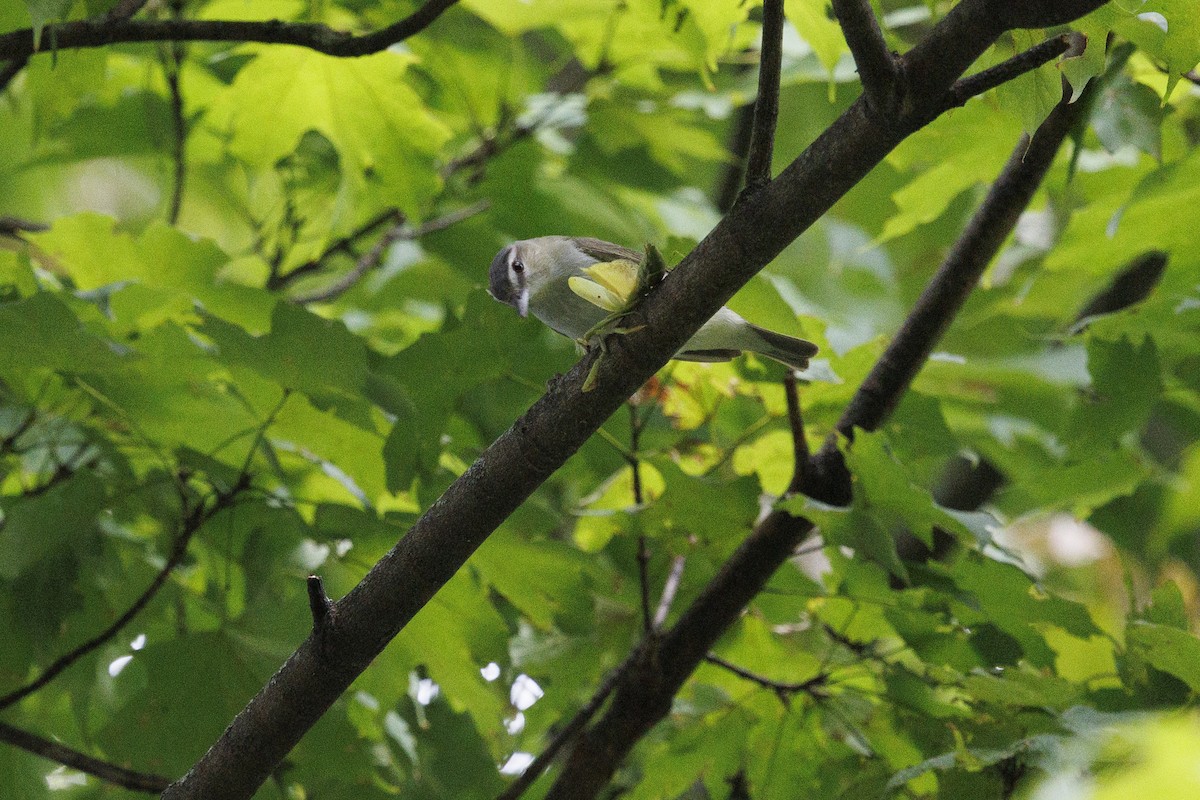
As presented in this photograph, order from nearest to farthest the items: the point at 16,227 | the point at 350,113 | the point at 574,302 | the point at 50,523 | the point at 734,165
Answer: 1. the point at 50,523
2. the point at 574,302
3. the point at 350,113
4. the point at 16,227
5. the point at 734,165

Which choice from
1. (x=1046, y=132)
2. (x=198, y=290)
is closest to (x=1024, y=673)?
(x=1046, y=132)

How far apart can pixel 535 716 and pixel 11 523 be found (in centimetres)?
131

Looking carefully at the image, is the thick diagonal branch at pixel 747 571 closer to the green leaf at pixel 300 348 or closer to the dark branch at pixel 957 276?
the dark branch at pixel 957 276

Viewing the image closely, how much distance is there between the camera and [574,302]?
2529mm

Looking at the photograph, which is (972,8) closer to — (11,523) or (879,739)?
(879,739)

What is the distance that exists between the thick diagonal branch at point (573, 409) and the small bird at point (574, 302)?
0.54 metres

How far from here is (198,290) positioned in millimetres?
2586

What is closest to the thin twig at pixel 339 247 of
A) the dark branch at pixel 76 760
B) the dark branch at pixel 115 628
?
the dark branch at pixel 115 628

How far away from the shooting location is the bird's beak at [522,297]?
2449 mm

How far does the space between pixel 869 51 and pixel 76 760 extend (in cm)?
190

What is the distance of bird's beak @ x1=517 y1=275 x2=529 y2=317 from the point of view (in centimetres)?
245

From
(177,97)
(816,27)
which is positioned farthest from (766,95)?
(177,97)

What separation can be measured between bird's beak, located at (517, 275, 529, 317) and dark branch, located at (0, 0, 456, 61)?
2.15 ft

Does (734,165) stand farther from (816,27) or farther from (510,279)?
(816,27)
